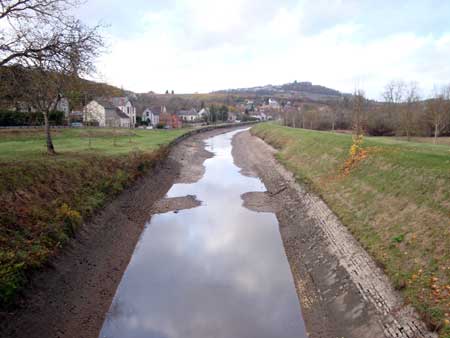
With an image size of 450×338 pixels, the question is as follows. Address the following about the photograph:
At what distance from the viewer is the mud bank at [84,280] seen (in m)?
9.13

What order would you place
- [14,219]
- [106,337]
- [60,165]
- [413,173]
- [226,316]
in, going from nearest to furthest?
[106,337] < [226,316] < [14,219] < [413,173] < [60,165]

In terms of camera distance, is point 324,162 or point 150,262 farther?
point 324,162

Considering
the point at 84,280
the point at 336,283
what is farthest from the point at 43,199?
the point at 336,283

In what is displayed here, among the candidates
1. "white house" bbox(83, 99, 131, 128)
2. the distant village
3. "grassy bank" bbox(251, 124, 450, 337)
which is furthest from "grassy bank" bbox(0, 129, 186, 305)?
"white house" bbox(83, 99, 131, 128)

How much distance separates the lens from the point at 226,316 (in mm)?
10750

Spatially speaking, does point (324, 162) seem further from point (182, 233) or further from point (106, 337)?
point (106, 337)

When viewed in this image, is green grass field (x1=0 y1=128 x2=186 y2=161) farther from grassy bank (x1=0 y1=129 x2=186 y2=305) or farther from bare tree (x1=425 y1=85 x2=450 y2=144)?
bare tree (x1=425 y1=85 x2=450 y2=144)

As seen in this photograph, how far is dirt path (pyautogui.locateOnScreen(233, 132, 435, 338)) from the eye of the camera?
9.07 metres

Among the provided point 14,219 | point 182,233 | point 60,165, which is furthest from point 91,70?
point 182,233

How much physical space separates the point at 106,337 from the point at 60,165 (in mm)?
11602

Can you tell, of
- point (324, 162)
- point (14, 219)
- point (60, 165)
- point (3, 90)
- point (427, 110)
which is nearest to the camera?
point (14, 219)

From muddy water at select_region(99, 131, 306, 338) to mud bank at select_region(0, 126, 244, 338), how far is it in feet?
1.92

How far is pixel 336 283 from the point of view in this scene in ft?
38.7

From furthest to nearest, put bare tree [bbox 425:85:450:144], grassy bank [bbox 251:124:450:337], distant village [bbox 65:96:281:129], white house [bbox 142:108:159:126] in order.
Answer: white house [bbox 142:108:159:126]
distant village [bbox 65:96:281:129]
bare tree [bbox 425:85:450:144]
grassy bank [bbox 251:124:450:337]
